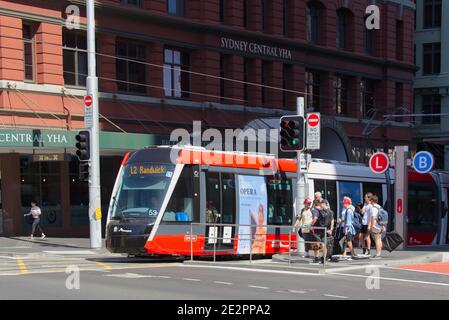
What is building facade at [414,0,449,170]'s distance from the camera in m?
56.8

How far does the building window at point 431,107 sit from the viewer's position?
5731 cm

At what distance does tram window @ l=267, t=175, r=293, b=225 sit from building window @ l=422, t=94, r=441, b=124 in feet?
124

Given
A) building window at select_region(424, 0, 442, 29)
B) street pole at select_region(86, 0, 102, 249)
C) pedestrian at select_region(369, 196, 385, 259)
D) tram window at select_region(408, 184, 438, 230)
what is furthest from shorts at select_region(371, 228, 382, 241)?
building window at select_region(424, 0, 442, 29)

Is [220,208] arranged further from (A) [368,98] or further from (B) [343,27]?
(A) [368,98]

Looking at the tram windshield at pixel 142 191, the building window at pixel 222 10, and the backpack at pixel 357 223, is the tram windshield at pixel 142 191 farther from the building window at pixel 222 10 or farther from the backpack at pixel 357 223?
the building window at pixel 222 10

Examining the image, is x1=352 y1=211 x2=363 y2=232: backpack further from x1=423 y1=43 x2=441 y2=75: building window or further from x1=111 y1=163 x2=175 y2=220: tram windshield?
x1=423 y1=43 x2=441 y2=75: building window

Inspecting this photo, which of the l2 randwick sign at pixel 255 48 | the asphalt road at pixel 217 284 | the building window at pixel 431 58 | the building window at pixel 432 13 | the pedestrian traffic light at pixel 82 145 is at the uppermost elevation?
the building window at pixel 432 13

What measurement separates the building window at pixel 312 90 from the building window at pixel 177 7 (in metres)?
10.6

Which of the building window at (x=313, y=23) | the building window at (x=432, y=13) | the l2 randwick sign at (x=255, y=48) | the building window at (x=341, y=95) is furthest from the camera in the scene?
the building window at (x=432, y=13)

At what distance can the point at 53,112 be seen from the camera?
102ft

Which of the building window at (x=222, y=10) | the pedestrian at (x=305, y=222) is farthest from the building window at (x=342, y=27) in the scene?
the pedestrian at (x=305, y=222)

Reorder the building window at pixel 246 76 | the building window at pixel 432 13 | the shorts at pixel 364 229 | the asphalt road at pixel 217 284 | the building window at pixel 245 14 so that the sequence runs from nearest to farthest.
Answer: the asphalt road at pixel 217 284 < the shorts at pixel 364 229 < the building window at pixel 245 14 < the building window at pixel 246 76 < the building window at pixel 432 13
